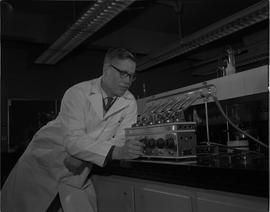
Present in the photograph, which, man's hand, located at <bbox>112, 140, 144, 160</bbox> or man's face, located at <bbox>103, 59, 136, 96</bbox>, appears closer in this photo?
man's hand, located at <bbox>112, 140, 144, 160</bbox>

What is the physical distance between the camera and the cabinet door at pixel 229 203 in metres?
0.70

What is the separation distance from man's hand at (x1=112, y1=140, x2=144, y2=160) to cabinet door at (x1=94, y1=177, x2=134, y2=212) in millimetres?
113

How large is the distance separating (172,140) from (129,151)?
0.24 meters

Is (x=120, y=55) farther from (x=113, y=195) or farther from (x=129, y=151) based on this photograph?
(x=113, y=195)

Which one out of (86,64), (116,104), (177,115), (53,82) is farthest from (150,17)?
(177,115)

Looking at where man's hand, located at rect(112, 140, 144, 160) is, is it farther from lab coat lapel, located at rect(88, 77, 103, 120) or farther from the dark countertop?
lab coat lapel, located at rect(88, 77, 103, 120)

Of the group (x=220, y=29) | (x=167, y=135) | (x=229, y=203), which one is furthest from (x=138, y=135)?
(x=220, y=29)

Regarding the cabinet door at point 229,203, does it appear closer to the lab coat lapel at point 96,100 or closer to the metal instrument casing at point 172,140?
the metal instrument casing at point 172,140

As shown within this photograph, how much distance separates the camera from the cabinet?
2.48ft

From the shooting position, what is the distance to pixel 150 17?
4148mm

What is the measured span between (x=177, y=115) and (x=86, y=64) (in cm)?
376

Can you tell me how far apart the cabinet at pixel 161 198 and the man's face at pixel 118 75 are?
430 millimetres

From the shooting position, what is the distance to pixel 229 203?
78cm

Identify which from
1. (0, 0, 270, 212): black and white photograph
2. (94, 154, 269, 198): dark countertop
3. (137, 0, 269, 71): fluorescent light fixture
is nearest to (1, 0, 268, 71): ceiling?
(0, 0, 270, 212): black and white photograph
